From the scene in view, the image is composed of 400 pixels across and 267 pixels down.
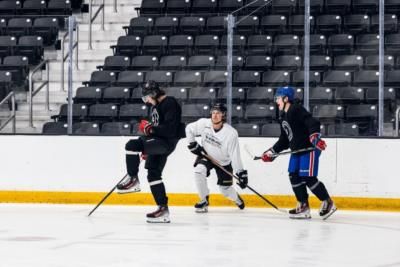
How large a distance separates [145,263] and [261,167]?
16.7 feet

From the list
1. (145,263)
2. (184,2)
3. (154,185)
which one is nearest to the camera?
(145,263)

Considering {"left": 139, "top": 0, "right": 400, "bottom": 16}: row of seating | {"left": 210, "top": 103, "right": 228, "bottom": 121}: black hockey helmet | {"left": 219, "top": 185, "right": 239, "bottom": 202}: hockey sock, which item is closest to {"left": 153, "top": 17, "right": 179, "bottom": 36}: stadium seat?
{"left": 139, "top": 0, "right": 400, "bottom": 16}: row of seating

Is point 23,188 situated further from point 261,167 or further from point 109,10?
point 109,10

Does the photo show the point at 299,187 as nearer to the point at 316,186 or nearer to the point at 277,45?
the point at 316,186

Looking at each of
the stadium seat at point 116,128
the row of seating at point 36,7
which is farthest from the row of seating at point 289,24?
the row of seating at point 36,7

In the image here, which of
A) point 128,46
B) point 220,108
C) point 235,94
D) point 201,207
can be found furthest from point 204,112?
point 128,46

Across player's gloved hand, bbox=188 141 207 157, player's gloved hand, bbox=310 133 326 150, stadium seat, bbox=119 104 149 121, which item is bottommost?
player's gloved hand, bbox=188 141 207 157

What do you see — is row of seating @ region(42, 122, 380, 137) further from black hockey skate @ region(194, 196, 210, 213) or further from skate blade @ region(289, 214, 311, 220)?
skate blade @ region(289, 214, 311, 220)

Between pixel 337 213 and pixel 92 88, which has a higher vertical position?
pixel 92 88

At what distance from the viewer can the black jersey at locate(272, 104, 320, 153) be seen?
10.2 metres

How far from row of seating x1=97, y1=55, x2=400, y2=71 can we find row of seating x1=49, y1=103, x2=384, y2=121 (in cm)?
47

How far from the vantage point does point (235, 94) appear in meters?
11.7

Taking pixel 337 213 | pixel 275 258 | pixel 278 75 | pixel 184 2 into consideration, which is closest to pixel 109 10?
pixel 184 2

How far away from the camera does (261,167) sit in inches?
454
